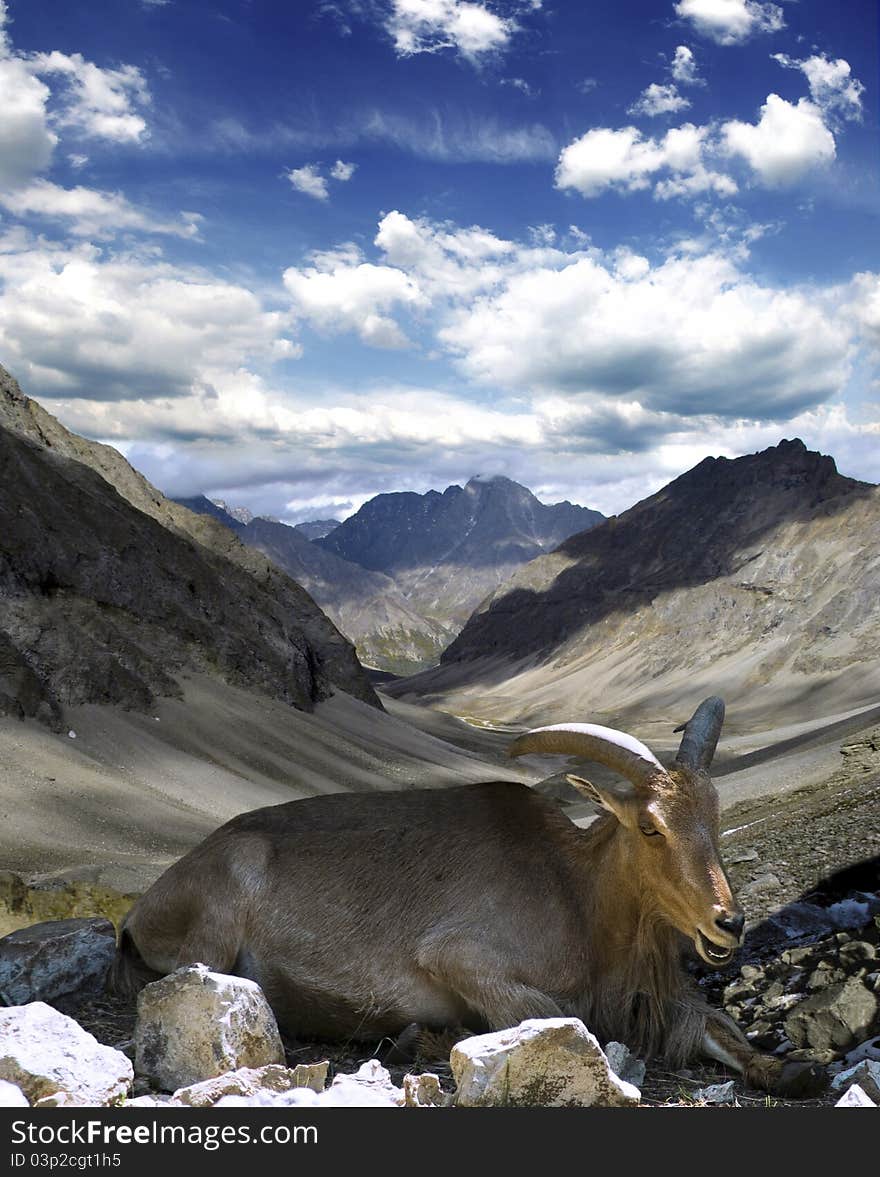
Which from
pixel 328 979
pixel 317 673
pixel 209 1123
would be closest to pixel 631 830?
pixel 328 979

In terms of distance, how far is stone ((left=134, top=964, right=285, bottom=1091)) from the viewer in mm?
6285

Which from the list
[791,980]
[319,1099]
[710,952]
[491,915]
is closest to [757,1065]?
[710,952]

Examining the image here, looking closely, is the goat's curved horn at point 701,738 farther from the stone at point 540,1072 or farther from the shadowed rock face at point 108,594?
the shadowed rock face at point 108,594

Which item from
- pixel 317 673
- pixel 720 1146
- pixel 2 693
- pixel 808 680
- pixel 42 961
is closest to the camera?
pixel 720 1146

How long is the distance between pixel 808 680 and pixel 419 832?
180362 mm

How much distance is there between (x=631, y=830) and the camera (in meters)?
7.96

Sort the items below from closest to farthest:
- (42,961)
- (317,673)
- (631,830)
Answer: (631,830), (42,961), (317,673)

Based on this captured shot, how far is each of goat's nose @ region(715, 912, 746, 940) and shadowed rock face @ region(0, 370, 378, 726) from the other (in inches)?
1987

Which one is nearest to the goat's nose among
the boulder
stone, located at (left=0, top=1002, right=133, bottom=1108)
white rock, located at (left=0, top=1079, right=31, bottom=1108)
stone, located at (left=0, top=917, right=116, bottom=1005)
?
the boulder

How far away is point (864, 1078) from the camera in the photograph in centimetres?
643

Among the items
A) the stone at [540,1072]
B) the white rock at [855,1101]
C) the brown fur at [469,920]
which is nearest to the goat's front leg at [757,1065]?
the brown fur at [469,920]

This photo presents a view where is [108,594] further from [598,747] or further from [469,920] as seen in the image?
[598,747]

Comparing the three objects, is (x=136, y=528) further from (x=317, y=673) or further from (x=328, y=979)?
(x=328, y=979)

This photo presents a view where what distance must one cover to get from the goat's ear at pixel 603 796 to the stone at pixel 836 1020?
2.43 m
